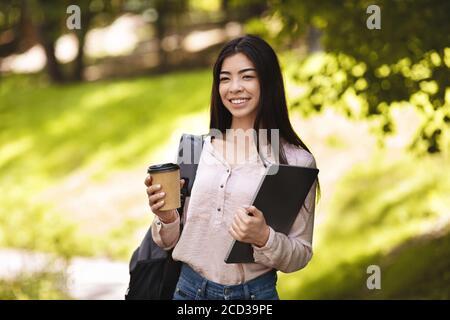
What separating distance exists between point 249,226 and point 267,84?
1.95 ft

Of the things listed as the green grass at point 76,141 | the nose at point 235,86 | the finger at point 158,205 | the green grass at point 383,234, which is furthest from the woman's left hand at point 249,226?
the green grass at point 76,141

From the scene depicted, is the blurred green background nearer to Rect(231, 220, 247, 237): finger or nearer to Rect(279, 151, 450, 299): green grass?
Rect(279, 151, 450, 299): green grass

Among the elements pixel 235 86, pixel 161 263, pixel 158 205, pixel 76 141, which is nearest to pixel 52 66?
pixel 76 141

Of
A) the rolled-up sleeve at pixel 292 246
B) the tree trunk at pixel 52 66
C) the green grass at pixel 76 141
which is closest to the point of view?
the rolled-up sleeve at pixel 292 246

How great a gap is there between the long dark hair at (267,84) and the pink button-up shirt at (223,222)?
0.22 ft

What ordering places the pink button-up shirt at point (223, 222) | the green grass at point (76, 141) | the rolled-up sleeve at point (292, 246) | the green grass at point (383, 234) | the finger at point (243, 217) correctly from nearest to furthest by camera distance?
the finger at point (243, 217)
the rolled-up sleeve at point (292, 246)
the pink button-up shirt at point (223, 222)
the green grass at point (383, 234)
the green grass at point (76, 141)

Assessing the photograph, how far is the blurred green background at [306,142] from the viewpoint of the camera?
208 inches

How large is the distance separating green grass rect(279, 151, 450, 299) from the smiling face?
3.50 metres

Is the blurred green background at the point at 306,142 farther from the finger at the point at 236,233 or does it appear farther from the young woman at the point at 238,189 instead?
the finger at the point at 236,233

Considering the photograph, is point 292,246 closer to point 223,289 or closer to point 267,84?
point 223,289

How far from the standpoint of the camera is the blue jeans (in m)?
2.81

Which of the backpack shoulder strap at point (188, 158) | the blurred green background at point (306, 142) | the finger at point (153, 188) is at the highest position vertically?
the blurred green background at point (306, 142)

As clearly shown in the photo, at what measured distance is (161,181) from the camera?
266 cm

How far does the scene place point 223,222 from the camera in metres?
2.80
